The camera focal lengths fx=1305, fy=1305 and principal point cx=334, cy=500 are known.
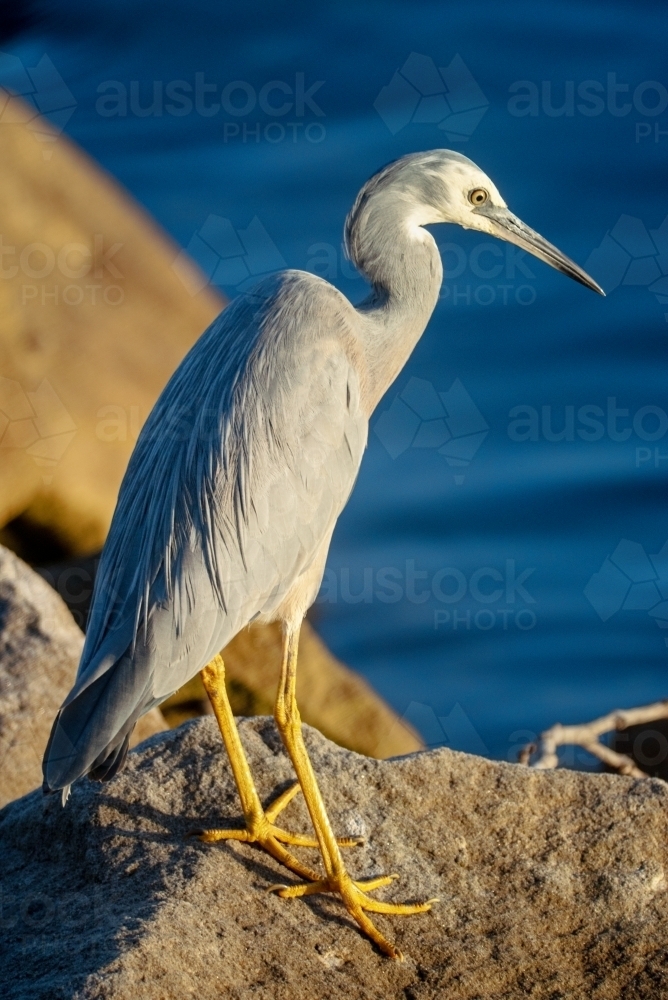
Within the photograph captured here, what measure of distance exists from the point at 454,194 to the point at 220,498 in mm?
1138

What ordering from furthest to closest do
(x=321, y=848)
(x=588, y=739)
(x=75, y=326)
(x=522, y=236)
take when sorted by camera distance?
1. (x=75, y=326)
2. (x=588, y=739)
3. (x=522, y=236)
4. (x=321, y=848)

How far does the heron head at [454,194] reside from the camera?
3656mm

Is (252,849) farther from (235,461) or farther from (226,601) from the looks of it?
(235,461)

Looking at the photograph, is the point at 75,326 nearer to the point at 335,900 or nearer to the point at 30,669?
the point at 30,669

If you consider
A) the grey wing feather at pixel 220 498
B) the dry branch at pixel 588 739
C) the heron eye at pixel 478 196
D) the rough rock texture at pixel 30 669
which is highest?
the heron eye at pixel 478 196

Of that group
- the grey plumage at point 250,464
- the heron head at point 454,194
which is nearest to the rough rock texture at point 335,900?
the grey plumage at point 250,464

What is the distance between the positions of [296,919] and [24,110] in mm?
5184

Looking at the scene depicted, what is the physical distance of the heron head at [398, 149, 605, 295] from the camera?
3656 mm

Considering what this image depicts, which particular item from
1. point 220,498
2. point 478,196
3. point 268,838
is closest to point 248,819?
point 268,838

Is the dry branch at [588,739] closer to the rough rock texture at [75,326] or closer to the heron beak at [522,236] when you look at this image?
the heron beak at [522,236]

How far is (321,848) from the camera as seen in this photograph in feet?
10.7

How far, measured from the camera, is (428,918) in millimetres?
3172

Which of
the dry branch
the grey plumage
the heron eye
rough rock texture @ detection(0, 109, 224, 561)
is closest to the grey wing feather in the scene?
the grey plumage

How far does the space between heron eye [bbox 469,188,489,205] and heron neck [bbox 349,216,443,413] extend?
0.16 meters
